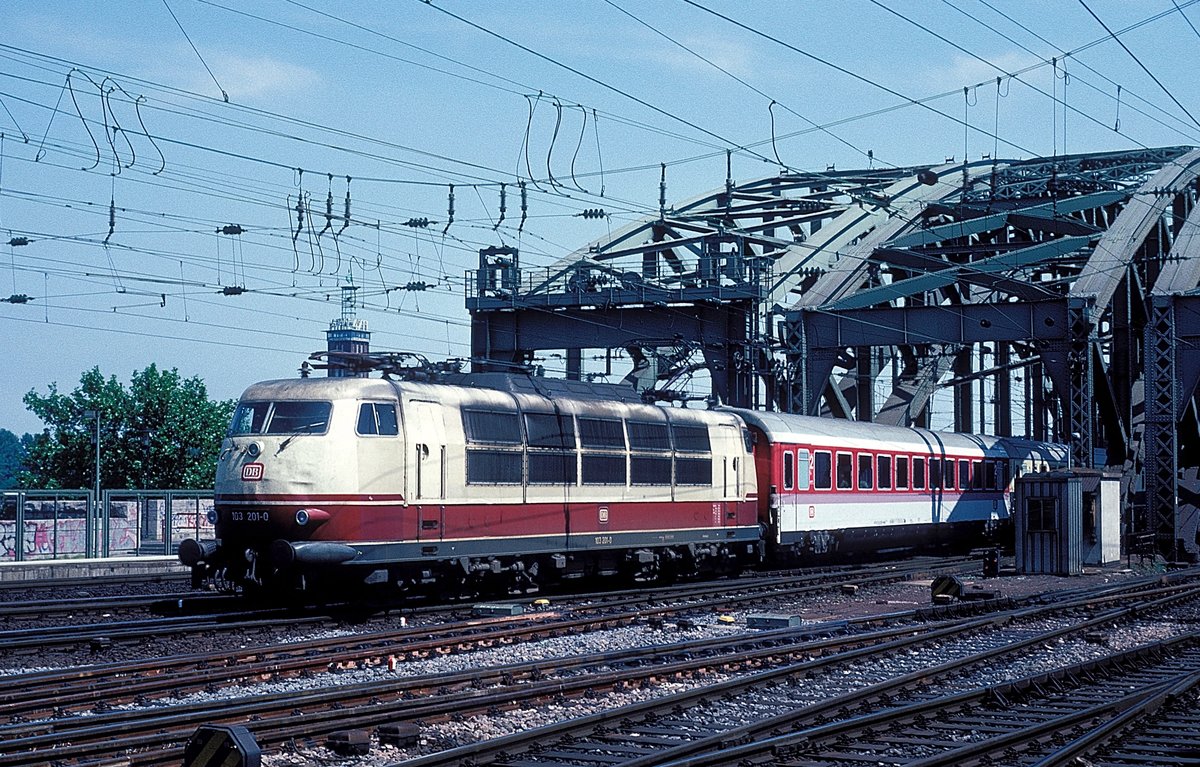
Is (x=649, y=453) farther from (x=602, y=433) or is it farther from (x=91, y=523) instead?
(x=91, y=523)

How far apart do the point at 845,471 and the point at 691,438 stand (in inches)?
312

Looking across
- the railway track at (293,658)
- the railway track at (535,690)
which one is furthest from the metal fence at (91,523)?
the railway track at (535,690)

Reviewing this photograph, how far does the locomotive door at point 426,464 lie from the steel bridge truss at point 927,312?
10200mm

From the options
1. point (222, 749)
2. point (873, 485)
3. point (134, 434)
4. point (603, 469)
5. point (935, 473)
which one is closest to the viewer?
point (222, 749)

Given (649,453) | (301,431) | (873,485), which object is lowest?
(873,485)

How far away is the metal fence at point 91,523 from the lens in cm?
3728

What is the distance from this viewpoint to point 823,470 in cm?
3459

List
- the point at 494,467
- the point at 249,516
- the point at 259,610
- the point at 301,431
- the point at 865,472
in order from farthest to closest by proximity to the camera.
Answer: the point at 865,472 < the point at 494,467 < the point at 259,610 < the point at 301,431 < the point at 249,516

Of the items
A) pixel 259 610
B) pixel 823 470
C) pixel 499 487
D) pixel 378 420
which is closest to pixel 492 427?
pixel 499 487

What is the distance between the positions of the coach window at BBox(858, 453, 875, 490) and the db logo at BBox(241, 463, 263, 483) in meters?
19.1

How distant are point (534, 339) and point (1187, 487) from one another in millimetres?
23785

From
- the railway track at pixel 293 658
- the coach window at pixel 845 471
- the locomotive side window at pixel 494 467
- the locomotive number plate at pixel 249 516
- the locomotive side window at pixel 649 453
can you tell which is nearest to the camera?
the railway track at pixel 293 658

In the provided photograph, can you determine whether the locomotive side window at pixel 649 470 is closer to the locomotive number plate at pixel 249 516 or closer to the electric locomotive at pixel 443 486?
the electric locomotive at pixel 443 486

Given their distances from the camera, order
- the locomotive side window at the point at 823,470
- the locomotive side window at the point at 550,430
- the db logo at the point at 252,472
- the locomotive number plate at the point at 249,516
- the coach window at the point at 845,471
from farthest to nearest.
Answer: the coach window at the point at 845,471
the locomotive side window at the point at 823,470
the locomotive side window at the point at 550,430
the db logo at the point at 252,472
the locomotive number plate at the point at 249,516
